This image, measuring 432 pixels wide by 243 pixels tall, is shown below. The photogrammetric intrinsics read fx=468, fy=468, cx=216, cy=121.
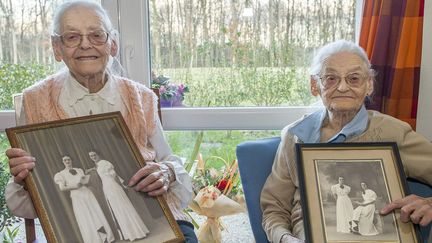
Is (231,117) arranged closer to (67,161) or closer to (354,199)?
(354,199)

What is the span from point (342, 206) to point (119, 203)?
26.4 inches

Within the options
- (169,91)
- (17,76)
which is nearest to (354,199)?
(169,91)

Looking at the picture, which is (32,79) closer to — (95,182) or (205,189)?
(205,189)

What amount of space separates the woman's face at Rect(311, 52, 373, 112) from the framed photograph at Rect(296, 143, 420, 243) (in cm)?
19

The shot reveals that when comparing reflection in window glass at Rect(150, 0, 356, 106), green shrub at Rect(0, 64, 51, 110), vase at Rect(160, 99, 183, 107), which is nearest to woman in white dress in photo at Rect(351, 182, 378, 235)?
reflection in window glass at Rect(150, 0, 356, 106)

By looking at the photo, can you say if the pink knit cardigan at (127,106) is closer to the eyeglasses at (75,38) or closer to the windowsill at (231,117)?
the eyeglasses at (75,38)

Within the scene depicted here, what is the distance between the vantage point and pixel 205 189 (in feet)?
7.32

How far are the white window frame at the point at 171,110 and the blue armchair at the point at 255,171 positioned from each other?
0.60 meters

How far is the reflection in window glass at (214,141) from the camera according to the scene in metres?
2.58

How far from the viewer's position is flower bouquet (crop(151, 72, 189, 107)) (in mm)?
2525

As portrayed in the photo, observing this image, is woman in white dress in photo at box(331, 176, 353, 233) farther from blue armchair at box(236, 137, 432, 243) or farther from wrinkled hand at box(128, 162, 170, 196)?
wrinkled hand at box(128, 162, 170, 196)

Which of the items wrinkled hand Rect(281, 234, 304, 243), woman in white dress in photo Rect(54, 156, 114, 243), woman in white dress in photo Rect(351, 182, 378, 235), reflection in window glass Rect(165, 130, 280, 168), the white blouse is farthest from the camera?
reflection in window glass Rect(165, 130, 280, 168)

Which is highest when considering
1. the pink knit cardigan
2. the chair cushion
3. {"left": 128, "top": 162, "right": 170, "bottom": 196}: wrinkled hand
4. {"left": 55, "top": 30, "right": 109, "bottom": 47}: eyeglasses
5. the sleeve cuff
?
{"left": 55, "top": 30, "right": 109, "bottom": 47}: eyeglasses

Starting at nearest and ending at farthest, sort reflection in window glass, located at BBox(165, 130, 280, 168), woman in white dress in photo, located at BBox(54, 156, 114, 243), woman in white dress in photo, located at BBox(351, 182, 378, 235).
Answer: woman in white dress in photo, located at BBox(54, 156, 114, 243) → woman in white dress in photo, located at BBox(351, 182, 378, 235) → reflection in window glass, located at BBox(165, 130, 280, 168)
